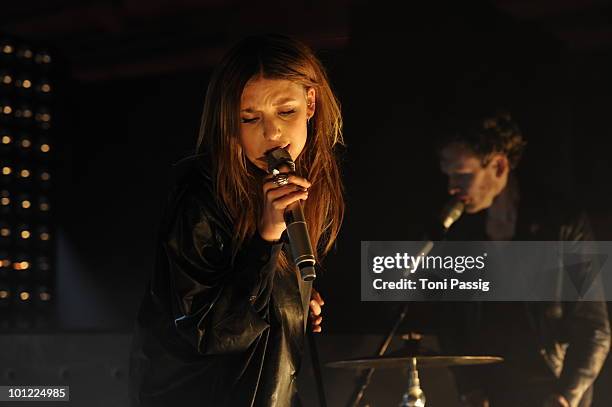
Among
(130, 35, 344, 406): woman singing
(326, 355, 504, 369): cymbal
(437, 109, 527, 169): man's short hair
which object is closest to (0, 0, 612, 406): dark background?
(437, 109, 527, 169): man's short hair

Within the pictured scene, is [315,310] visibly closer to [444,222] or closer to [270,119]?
[270,119]

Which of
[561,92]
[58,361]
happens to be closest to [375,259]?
[561,92]

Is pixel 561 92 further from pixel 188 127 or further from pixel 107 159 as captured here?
pixel 107 159

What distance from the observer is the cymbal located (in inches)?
105

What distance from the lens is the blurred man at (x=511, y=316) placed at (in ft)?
9.11

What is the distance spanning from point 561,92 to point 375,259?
775 mm

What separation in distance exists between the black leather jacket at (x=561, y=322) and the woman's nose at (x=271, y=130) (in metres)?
0.82

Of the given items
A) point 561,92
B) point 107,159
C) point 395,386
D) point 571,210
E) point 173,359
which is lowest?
point 395,386

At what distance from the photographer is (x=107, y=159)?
2857 millimetres

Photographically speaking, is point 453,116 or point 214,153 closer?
point 214,153

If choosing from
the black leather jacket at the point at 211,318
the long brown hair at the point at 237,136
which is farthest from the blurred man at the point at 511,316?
the black leather jacket at the point at 211,318

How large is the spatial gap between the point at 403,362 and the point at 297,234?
1.06 meters

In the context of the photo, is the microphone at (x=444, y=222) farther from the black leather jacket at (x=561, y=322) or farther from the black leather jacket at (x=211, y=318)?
the black leather jacket at (x=211, y=318)

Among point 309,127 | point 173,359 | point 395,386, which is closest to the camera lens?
point 173,359
